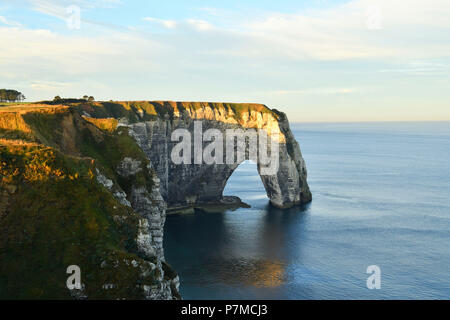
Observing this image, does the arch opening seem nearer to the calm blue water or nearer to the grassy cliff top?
the calm blue water

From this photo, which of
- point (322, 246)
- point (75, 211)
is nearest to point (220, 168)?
point (322, 246)

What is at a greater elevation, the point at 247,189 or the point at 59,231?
the point at 59,231

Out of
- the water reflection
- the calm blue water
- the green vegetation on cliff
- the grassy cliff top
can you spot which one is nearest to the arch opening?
the calm blue water

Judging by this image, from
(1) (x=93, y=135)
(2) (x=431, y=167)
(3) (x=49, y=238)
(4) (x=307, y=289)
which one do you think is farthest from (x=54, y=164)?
(2) (x=431, y=167)

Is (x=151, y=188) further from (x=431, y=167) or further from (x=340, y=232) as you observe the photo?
(x=431, y=167)

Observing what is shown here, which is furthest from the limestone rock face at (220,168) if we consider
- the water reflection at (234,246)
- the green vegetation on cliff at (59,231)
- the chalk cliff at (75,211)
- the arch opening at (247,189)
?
the green vegetation on cliff at (59,231)

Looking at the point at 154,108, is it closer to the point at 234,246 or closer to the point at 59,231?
the point at 234,246

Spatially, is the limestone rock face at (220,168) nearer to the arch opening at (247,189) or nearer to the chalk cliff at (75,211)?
the arch opening at (247,189)
